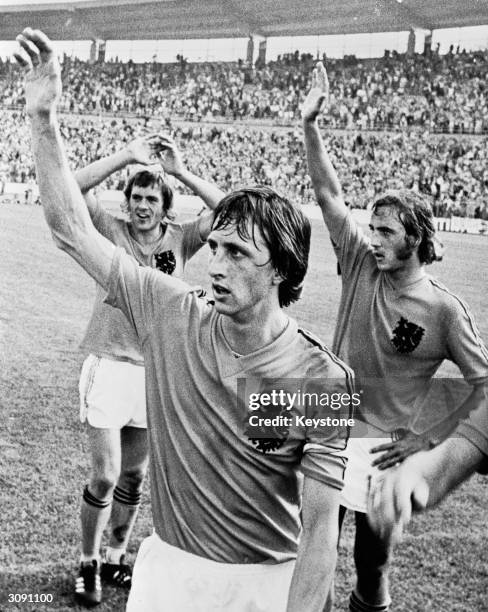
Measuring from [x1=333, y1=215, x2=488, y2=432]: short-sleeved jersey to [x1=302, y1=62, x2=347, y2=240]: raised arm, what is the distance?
0.06m

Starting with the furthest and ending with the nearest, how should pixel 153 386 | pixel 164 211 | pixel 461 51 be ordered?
pixel 461 51, pixel 164 211, pixel 153 386

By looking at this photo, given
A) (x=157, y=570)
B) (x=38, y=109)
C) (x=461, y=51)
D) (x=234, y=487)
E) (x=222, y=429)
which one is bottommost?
(x=157, y=570)

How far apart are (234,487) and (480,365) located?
120 cm

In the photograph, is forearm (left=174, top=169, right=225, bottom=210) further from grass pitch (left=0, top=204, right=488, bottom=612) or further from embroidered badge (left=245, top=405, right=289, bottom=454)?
embroidered badge (left=245, top=405, right=289, bottom=454)

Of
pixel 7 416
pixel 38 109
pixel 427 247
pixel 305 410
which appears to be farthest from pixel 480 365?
pixel 7 416

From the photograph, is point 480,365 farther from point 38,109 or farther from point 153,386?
point 38,109

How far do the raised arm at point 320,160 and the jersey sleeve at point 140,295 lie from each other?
45.6 inches

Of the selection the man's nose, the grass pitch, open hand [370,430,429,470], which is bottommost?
the grass pitch

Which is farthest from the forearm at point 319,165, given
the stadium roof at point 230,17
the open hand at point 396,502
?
the stadium roof at point 230,17

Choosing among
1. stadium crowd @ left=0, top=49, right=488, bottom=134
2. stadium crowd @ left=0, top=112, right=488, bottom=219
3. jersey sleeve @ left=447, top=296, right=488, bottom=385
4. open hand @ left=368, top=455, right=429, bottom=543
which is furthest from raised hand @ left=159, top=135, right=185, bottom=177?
stadium crowd @ left=0, top=49, right=488, bottom=134

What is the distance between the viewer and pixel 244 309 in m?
1.49

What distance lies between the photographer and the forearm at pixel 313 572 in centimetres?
132

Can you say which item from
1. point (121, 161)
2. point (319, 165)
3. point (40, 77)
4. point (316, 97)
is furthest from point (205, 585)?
point (121, 161)

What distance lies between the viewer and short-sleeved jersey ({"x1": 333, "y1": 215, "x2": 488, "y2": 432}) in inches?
95.0
